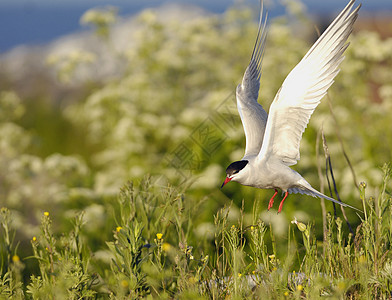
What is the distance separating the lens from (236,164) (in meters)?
1.49

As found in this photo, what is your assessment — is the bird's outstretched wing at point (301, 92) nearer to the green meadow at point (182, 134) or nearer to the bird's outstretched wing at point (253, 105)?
the bird's outstretched wing at point (253, 105)

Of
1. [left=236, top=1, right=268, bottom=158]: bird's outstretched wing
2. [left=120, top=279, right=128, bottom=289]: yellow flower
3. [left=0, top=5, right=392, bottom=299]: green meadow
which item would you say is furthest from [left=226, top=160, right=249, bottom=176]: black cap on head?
[left=0, top=5, right=392, bottom=299]: green meadow

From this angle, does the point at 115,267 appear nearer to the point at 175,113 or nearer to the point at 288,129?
the point at 288,129

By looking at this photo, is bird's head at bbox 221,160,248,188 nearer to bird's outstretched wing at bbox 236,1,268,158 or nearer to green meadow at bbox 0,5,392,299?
bird's outstretched wing at bbox 236,1,268,158

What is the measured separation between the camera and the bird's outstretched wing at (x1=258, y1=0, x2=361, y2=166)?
4.80 ft

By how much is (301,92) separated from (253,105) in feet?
1.51

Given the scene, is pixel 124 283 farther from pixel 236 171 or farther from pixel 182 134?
pixel 182 134

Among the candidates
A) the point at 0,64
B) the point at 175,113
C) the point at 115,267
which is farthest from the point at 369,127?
the point at 0,64

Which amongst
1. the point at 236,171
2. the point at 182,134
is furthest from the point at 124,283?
the point at 182,134

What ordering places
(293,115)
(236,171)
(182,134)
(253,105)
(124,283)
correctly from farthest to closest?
(182,134)
(253,105)
(124,283)
(293,115)
(236,171)

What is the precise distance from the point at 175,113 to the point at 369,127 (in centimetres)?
246

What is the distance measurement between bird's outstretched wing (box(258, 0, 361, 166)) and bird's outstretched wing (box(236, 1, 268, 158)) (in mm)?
111

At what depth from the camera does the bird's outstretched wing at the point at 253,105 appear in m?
1.71

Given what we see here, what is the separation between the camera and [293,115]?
158 cm
